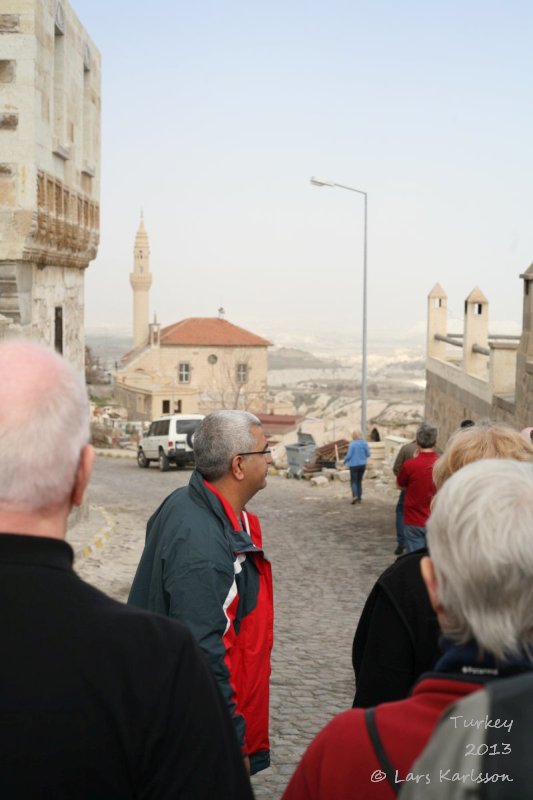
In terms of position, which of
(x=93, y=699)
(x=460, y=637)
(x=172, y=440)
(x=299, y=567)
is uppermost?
(x=460, y=637)

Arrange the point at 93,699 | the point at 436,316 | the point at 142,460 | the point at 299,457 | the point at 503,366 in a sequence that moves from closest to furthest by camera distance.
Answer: the point at 93,699
the point at 503,366
the point at 299,457
the point at 436,316
the point at 142,460

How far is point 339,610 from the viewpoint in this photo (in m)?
11.4

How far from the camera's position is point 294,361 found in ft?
574

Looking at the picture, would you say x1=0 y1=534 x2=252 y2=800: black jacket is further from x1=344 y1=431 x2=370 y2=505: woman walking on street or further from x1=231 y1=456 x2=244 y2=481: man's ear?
x1=344 y1=431 x2=370 y2=505: woman walking on street

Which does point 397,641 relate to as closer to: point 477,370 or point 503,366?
point 503,366

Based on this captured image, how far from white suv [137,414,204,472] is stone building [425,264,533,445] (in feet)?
21.2

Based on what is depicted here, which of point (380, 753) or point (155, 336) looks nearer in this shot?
point (380, 753)

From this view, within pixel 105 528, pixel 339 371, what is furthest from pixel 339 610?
pixel 339 371

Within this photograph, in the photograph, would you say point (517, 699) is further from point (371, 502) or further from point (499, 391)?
point (371, 502)

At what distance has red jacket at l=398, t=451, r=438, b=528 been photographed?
9.73 meters

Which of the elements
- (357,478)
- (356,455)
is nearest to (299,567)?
(356,455)

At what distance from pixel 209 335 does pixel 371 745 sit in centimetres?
8615

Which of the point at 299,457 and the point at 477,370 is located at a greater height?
the point at 477,370

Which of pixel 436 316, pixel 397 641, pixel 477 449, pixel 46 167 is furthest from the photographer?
pixel 436 316
